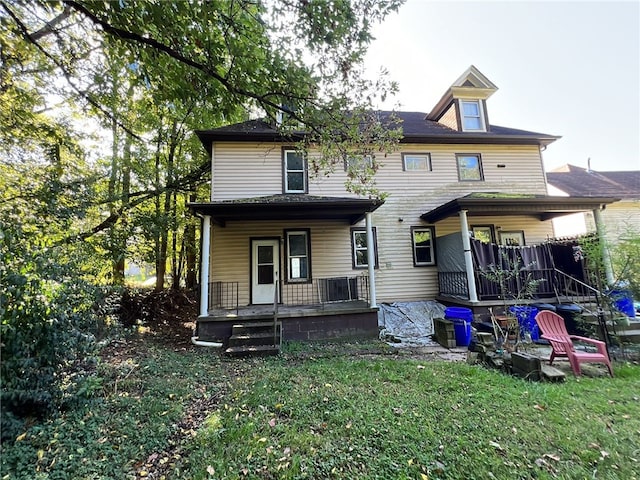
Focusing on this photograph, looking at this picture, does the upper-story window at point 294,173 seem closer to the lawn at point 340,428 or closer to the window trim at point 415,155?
the window trim at point 415,155

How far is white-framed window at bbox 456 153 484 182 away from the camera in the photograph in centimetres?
1027

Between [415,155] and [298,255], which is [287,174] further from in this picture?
[415,155]

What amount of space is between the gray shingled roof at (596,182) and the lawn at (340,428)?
14.2 metres

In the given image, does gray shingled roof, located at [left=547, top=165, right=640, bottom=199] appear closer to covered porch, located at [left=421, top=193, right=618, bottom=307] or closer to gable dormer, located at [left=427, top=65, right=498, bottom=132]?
gable dormer, located at [left=427, top=65, right=498, bottom=132]

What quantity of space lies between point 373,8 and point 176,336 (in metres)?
8.71

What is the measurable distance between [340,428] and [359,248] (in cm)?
682

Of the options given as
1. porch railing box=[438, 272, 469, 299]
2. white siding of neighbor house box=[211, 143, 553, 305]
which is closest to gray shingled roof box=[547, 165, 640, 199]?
white siding of neighbor house box=[211, 143, 553, 305]

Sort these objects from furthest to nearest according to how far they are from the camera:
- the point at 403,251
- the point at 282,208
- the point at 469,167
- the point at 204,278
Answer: the point at 469,167 < the point at 403,251 < the point at 282,208 < the point at 204,278

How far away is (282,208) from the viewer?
24.9ft

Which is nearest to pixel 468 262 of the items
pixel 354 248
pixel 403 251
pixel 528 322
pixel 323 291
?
pixel 528 322

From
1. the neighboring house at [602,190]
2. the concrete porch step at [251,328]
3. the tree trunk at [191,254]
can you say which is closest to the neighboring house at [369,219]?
the concrete porch step at [251,328]

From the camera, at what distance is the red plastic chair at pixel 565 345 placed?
14.9 feet

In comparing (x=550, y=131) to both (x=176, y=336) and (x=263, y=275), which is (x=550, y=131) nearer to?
(x=263, y=275)

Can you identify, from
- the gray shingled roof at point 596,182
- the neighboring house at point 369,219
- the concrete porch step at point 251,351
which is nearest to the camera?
the concrete porch step at point 251,351
